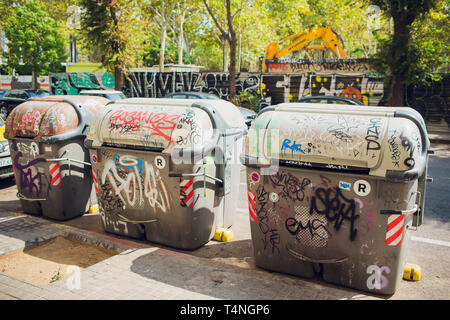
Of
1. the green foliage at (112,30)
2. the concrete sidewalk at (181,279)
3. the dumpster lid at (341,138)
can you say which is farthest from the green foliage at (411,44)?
the dumpster lid at (341,138)

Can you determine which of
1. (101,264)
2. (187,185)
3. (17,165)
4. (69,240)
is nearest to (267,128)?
(187,185)

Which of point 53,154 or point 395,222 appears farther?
point 53,154

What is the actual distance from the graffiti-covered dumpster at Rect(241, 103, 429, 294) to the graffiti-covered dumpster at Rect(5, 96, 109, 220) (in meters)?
2.90

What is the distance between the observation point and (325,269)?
13.9 feet

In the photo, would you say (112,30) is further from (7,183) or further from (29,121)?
(29,121)

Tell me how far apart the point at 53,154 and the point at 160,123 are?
192cm

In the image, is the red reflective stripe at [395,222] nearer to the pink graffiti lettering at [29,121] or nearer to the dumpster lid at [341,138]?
the dumpster lid at [341,138]

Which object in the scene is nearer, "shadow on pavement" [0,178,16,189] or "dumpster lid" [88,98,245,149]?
"dumpster lid" [88,98,245,149]

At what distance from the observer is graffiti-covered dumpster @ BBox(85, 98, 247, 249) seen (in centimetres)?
487

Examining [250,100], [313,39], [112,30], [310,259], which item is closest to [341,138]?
[310,259]

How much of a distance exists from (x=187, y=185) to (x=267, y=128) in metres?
1.21

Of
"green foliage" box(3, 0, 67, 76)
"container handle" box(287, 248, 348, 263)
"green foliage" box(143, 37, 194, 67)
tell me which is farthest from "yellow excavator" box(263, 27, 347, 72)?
"container handle" box(287, 248, 348, 263)

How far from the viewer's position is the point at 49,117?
5949 mm

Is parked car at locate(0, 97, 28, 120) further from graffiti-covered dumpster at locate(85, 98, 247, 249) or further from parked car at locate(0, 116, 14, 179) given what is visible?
graffiti-covered dumpster at locate(85, 98, 247, 249)
